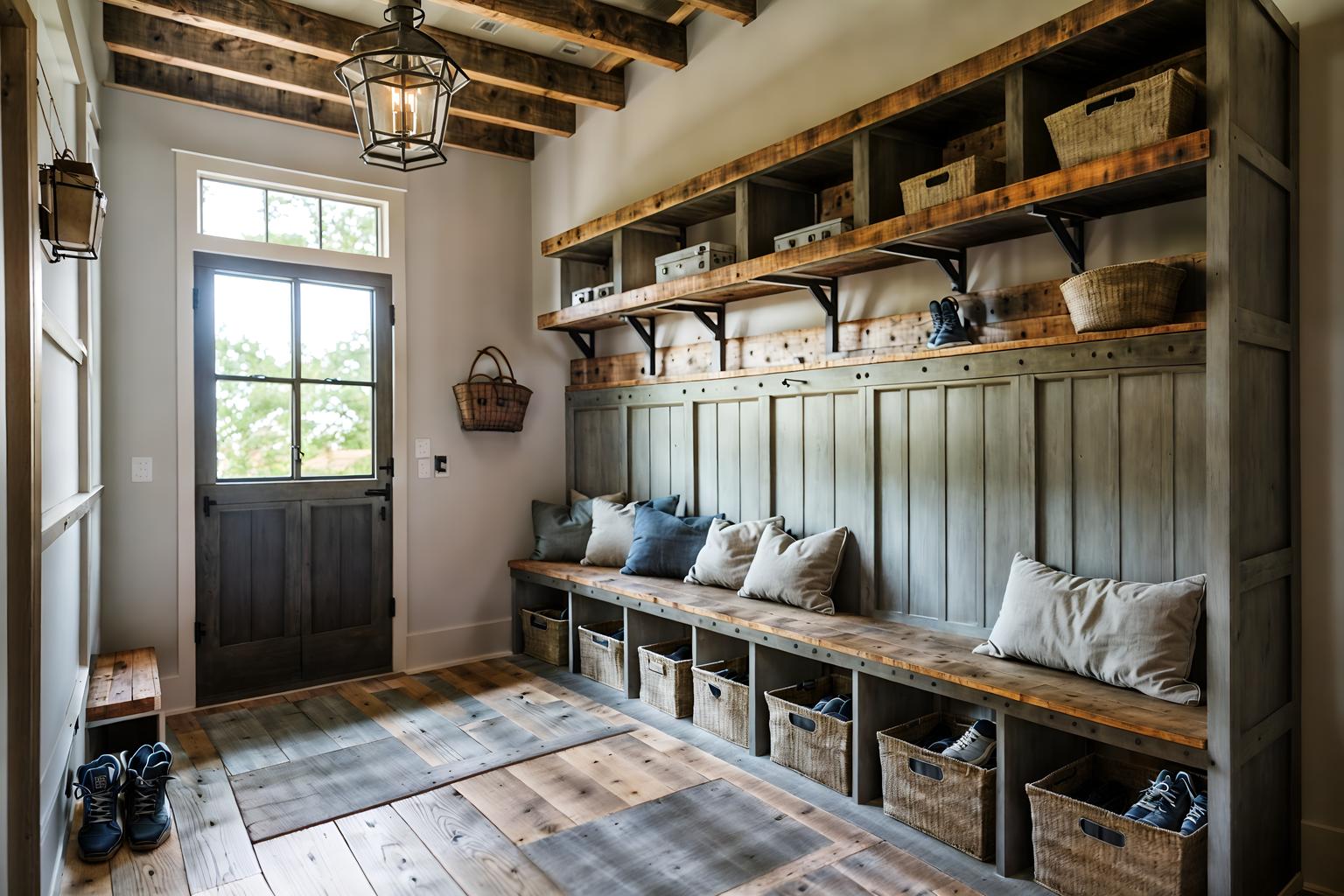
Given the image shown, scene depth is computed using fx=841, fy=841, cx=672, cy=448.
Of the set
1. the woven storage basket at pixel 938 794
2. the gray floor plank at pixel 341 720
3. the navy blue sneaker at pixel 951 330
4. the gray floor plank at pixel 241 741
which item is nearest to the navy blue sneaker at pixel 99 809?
the gray floor plank at pixel 241 741

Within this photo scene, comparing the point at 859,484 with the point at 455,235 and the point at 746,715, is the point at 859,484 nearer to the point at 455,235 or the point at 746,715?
the point at 746,715

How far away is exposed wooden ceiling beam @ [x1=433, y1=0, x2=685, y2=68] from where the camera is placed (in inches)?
138

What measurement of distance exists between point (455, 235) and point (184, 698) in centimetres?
288

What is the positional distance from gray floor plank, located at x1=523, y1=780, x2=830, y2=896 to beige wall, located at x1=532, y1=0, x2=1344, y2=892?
154cm

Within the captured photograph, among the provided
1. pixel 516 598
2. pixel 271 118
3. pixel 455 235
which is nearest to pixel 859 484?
pixel 516 598

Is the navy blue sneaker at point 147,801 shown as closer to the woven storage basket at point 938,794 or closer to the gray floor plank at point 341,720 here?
the gray floor plank at point 341,720

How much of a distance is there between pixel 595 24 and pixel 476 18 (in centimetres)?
63

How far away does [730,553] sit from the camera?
13.0 ft

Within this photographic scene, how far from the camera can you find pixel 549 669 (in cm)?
475

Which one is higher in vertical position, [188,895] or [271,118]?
[271,118]

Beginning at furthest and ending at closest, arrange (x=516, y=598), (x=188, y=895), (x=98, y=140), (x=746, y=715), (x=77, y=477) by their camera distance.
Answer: (x=516, y=598) → (x=98, y=140) → (x=746, y=715) → (x=77, y=477) → (x=188, y=895)

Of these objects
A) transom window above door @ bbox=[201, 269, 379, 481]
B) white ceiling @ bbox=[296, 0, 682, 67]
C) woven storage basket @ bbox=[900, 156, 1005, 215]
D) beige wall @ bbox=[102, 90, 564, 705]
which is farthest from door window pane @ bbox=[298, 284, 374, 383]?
woven storage basket @ bbox=[900, 156, 1005, 215]

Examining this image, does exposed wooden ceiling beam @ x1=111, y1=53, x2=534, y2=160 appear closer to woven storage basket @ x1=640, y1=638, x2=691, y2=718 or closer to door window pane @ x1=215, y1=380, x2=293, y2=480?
door window pane @ x1=215, y1=380, x2=293, y2=480

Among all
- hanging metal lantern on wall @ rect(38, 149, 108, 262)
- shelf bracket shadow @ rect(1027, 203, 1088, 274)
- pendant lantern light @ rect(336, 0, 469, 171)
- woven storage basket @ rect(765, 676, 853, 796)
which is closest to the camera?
hanging metal lantern on wall @ rect(38, 149, 108, 262)
